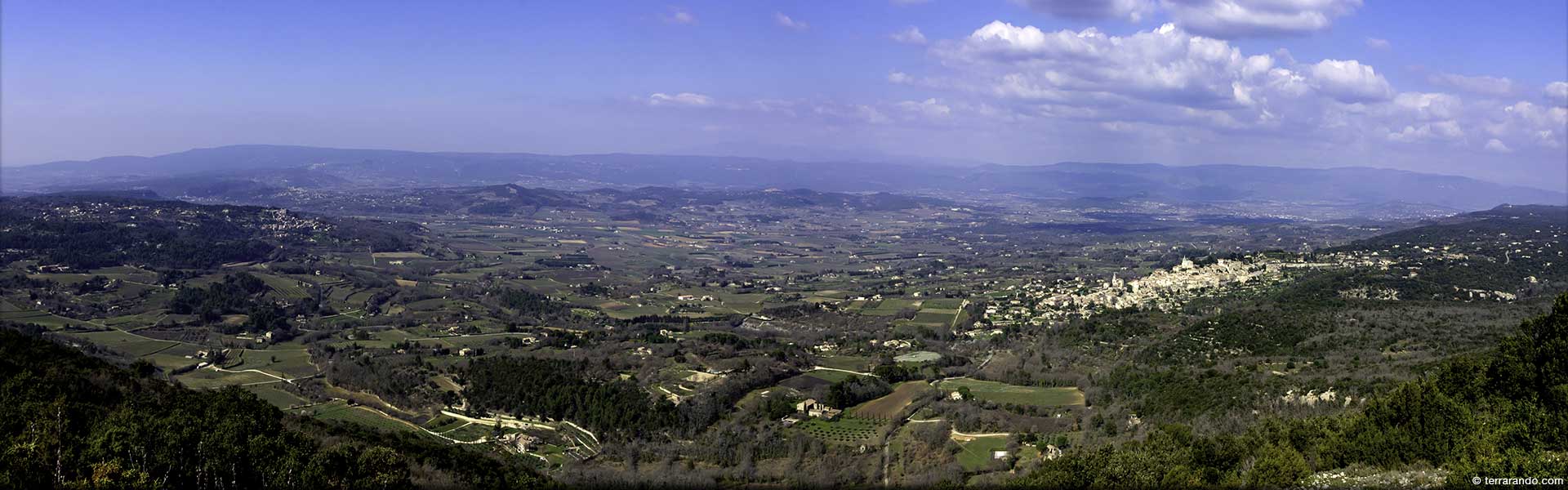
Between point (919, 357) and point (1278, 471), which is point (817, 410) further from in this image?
point (1278, 471)

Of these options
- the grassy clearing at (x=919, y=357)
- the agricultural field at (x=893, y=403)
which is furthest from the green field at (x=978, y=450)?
the grassy clearing at (x=919, y=357)

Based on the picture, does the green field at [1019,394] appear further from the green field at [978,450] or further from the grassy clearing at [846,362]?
the grassy clearing at [846,362]

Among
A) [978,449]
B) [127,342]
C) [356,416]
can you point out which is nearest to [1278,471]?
[978,449]

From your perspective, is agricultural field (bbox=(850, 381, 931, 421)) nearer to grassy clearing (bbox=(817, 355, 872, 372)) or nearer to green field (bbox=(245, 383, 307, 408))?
grassy clearing (bbox=(817, 355, 872, 372))

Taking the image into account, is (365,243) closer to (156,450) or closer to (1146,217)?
(156,450)

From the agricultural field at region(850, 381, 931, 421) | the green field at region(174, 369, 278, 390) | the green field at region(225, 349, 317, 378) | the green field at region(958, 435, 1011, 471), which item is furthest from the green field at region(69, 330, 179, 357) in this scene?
the green field at region(958, 435, 1011, 471)
